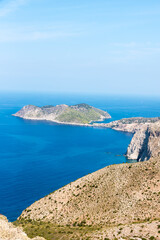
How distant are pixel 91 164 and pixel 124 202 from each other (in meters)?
119

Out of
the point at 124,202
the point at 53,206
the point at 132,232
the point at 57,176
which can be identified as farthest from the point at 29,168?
the point at 132,232

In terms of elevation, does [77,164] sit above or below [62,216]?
below

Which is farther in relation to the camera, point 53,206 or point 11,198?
point 11,198

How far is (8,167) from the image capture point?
156750 millimetres

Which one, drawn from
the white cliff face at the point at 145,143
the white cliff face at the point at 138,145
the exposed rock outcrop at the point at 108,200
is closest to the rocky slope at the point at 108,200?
the exposed rock outcrop at the point at 108,200

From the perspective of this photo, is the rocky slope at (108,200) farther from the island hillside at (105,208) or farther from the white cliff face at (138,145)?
the white cliff face at (138,145)

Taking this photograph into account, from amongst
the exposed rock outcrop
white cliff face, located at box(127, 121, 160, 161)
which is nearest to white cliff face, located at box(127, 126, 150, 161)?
white cliff face, located at box(127, 121, 160, 161)

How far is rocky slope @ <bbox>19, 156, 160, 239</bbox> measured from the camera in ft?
155

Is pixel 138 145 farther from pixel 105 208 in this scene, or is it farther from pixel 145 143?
pixel 105 208

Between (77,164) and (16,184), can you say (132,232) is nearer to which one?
(16,184)

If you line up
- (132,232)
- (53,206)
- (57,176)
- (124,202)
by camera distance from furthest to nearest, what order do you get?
(57,176)
(53,206)
(124,202)
(132,232)

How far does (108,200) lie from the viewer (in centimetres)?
5284

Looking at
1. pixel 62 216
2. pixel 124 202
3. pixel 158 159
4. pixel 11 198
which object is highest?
pixel 158 159

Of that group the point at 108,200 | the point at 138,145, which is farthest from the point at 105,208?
the point at 138,145
